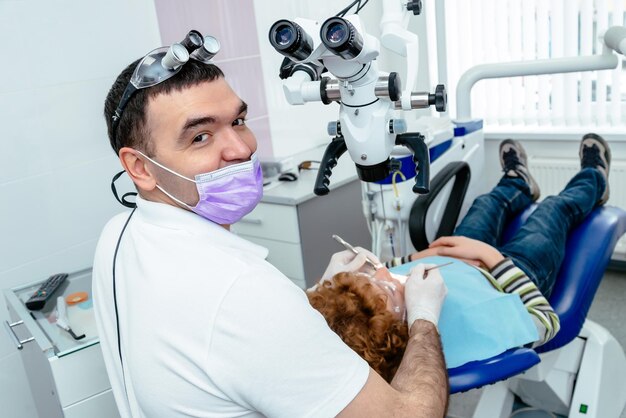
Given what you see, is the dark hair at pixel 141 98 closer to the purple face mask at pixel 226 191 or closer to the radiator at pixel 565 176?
the purple face mask at pixel 226 191

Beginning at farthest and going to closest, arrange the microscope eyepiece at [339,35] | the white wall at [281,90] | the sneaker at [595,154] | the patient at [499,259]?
the white wall at [281,90] < the sneaker at [595,154] < the patient at [499,259] < the microscope eyepiece at [339,35]

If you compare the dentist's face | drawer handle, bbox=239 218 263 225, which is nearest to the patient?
the dentist's face

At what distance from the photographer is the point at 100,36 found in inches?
75.9

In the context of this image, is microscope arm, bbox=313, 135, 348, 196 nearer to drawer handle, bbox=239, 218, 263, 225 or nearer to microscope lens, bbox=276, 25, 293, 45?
microscope lens, bbox=276, 25, 293, 45

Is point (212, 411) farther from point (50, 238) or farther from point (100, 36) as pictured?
point (100, 36)

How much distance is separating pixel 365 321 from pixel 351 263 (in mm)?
275

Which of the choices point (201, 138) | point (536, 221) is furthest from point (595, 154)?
point (201, 138)

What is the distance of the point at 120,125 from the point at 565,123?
2463 mm

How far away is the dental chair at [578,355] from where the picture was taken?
156cm

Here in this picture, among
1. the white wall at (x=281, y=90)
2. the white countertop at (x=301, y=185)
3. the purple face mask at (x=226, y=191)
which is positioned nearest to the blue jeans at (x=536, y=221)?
the white countertop at (x=301, y=185)

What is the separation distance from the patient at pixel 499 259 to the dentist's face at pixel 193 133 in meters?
0.39

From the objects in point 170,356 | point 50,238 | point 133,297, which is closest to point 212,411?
point 170,356

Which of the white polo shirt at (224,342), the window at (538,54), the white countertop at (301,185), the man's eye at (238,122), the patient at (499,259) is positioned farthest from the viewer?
the window at (538,54)

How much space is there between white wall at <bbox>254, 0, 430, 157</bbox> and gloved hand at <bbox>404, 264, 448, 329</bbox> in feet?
4.52
